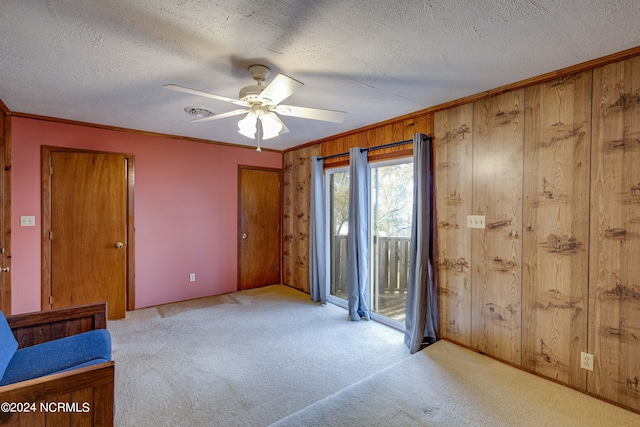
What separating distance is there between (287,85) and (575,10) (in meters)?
1.49

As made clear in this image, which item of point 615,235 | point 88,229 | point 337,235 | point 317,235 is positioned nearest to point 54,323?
point 88,229

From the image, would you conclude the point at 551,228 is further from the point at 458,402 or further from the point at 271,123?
the point at 271,123

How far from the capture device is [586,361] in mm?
2062

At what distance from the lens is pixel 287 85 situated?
1.71 meters

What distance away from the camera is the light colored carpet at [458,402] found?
5.98 ft

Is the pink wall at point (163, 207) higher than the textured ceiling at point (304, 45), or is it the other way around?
the textured ceiling at point (304, 45)

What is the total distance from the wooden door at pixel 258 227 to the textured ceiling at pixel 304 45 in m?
2.18

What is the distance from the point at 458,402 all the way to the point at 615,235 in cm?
151

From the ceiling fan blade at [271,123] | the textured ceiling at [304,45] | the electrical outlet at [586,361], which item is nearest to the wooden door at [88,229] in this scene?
the textured ceiling at [304,45]

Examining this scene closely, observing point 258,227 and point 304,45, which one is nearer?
point 304,45

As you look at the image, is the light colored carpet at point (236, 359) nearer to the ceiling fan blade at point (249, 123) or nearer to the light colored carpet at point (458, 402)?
the light colored carpet at point (458, 402)

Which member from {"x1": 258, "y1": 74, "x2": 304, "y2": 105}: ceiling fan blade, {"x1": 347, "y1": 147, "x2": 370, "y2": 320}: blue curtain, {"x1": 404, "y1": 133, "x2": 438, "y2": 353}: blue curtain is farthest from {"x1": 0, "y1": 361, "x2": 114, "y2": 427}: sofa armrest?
{"x1": 347, "y1": 147, "x2": 370, "y2": 320}: blue curtain

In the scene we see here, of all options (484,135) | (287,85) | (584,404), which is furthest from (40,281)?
(584,404)

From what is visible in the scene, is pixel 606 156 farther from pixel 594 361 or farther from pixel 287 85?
pixel 287 85
